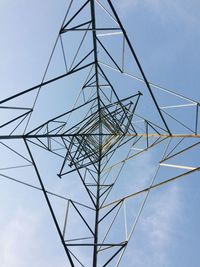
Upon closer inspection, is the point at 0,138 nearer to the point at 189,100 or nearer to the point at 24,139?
the point at 24,139

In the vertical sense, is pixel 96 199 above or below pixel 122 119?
below

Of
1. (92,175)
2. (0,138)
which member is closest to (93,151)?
(92,175)

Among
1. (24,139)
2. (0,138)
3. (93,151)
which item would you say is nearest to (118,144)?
(93,151)

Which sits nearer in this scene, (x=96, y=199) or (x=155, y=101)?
(x=155, y=101)

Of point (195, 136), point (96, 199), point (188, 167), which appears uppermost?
point (195, 136)

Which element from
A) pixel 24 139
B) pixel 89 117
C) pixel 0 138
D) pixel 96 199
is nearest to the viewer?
pixel 0 138

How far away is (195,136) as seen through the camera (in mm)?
9062

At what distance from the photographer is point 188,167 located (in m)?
8.05

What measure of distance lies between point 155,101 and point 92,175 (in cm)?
446

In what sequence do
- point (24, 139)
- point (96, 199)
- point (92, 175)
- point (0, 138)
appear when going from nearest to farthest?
point (0, 138) → point (24, 139) → point (96, 199) → point (92, 175)

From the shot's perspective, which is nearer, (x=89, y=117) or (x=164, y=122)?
(x=164, y=122)

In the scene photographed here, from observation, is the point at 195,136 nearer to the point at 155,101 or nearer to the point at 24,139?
the point at 155,101

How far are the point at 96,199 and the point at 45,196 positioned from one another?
2965mm

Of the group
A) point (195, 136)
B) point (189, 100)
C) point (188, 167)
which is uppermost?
point (189, 100)
